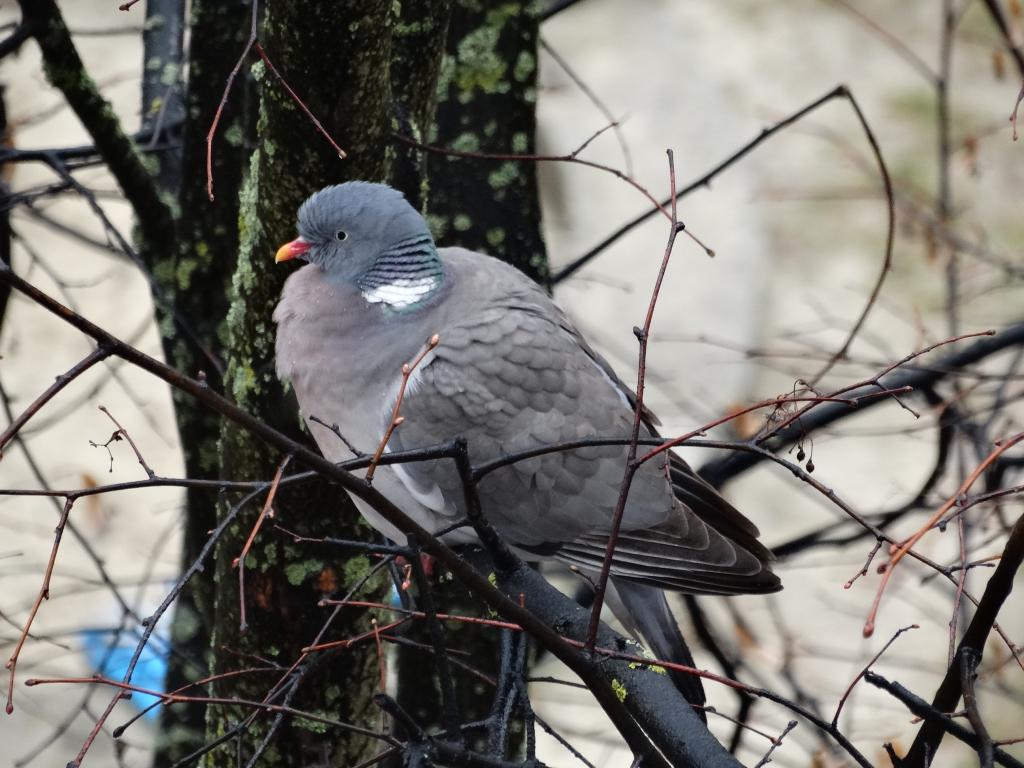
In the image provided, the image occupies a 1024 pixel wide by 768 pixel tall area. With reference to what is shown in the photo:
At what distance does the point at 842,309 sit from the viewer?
8906 millimetres

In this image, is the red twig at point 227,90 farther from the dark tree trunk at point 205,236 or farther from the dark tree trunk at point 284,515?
the dark tree trunk at point 205,236

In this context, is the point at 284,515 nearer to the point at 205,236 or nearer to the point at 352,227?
the point at 352,227

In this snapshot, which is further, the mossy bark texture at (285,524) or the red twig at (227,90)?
the mossy bark texture at (285,524)

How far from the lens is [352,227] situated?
98.5 inches

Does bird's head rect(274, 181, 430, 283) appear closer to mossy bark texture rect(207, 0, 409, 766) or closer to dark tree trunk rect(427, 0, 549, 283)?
mossy bark texture rect(207, 0, 409, 766)

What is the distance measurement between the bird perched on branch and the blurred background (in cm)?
353

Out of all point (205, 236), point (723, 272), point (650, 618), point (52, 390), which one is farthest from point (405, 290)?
point (723, 272)

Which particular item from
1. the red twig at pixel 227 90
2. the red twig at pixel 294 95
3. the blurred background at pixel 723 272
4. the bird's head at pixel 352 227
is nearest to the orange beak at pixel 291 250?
the bird's head at pixel 352 227

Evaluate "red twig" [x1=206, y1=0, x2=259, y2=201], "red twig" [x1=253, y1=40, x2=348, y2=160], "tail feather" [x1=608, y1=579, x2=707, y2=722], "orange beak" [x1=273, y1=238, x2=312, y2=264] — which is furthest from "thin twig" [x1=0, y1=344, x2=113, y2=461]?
"tail feather" [x1=608, y1=579, x2=707, y2=722]

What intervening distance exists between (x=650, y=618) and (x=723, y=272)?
6.29 meters

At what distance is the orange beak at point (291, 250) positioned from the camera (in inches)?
92.5

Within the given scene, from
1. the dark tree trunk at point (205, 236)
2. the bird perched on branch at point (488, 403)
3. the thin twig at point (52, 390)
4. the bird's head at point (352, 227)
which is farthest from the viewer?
the dark tree trunk at point (205, 236)

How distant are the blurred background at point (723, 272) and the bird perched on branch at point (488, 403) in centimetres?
353

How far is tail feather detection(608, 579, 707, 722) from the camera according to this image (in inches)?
113
